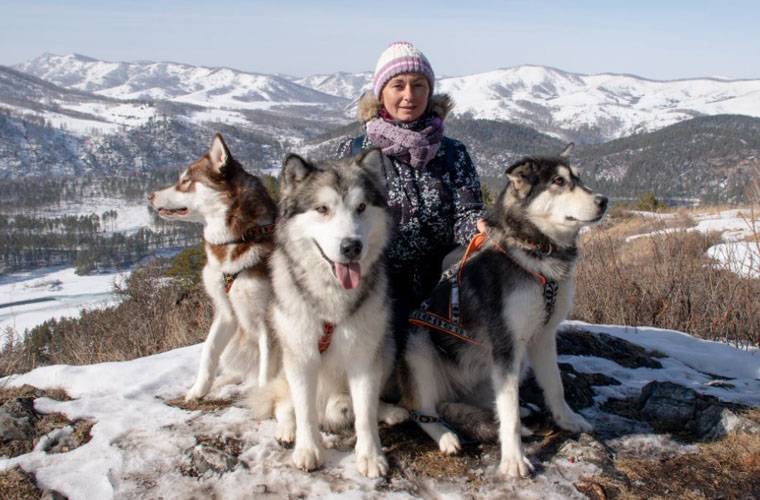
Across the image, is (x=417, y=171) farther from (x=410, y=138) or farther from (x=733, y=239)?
(x=733, y=239)

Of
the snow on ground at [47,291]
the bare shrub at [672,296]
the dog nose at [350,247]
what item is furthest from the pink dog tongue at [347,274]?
the snow on ground at [47,291]

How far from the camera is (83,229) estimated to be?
433ft

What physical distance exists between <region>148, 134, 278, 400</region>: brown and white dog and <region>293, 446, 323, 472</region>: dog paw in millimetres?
1044

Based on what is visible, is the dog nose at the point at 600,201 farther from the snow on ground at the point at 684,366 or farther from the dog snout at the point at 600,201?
the snow on ground at the point at 684,366

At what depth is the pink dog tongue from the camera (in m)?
3.57

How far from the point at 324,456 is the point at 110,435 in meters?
1.67

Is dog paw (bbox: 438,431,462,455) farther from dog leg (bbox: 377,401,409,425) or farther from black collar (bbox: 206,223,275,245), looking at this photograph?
black collar (bbox: 206,223,275,245)

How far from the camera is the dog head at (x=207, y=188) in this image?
4906 mm

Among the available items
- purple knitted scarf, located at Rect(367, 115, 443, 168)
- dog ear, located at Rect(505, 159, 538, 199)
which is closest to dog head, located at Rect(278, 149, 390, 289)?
dog ear, located at Rect(505, 159, 538, 199)

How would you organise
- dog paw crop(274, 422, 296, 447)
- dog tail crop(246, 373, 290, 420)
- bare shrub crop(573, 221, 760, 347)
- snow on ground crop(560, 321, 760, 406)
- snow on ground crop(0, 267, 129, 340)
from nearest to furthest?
dog paw crop(274, 422, 296, 447) < dog tail crop(246, 373, 290, 420) < snow on ground crop(560, 321, 760, 406) < bare shrub crop(573, 221, 760, 347) < snow on ground crop(0, 267, 129, 340)

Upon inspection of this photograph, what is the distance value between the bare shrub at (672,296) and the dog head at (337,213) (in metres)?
5.72

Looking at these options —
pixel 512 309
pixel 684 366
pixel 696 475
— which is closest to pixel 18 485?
pixel 512 309

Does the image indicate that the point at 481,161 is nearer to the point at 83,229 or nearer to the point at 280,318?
the point at 83,229

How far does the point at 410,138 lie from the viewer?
16.9ft
